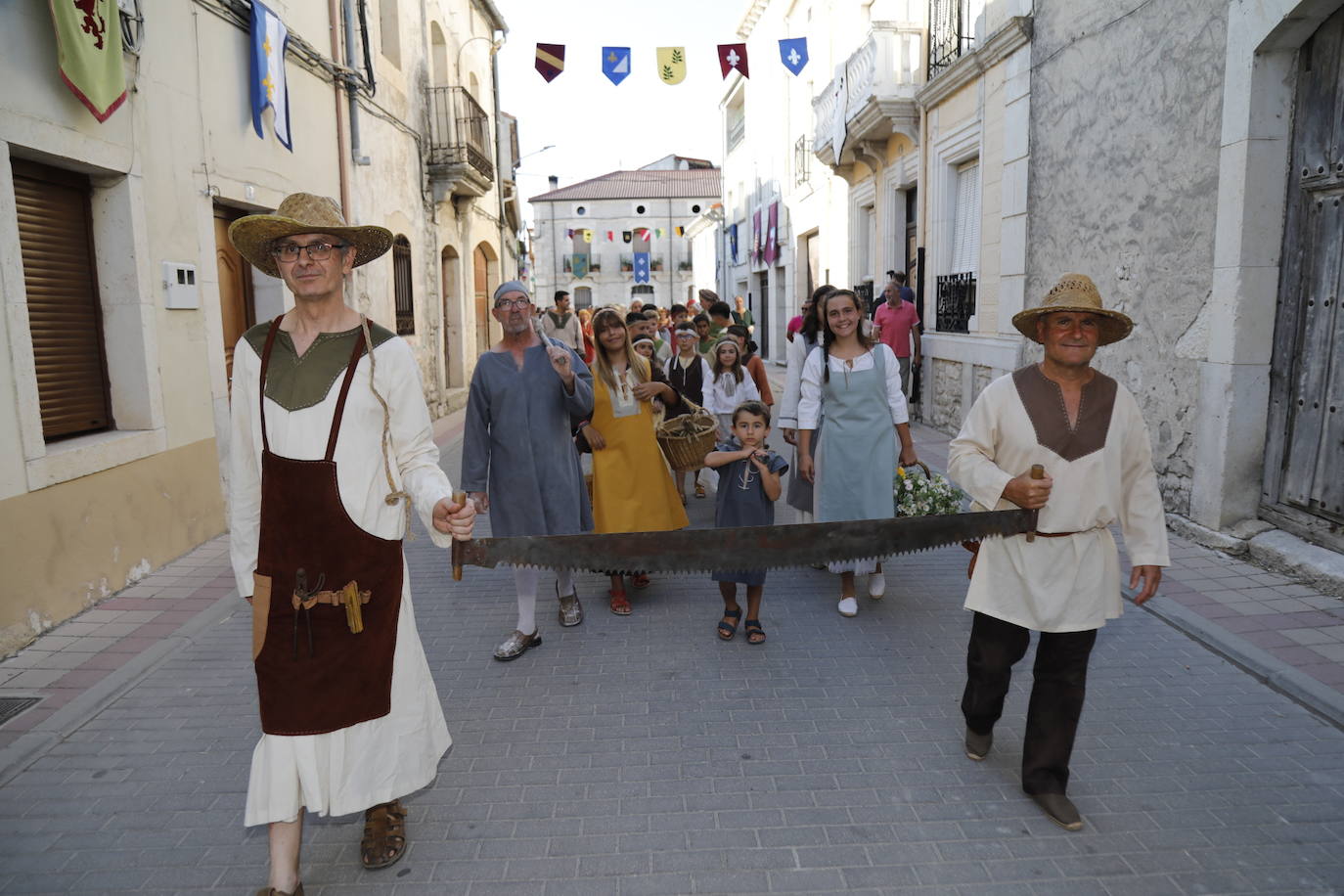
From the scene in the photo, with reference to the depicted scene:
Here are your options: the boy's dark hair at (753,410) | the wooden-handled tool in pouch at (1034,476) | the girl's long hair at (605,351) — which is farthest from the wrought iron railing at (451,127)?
the wooden-handled tool in pouch at (1034,476)

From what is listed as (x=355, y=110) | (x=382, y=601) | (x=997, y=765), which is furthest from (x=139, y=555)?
(x=355, y=110)

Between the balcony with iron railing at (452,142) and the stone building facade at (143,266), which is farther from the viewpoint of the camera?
the balcony with iron railing at (452,142)

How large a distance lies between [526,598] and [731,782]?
1786mm

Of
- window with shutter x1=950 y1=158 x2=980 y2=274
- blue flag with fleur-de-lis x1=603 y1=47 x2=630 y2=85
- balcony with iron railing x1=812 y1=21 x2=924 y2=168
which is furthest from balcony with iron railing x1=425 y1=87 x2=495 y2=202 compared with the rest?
window with shutter x1=950 y1=158 x2=980 y2=274

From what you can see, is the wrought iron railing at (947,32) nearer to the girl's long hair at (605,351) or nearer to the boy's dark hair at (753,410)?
the girl's long hair at (605,351)

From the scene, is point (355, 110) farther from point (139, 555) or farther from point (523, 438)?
point (523, 438)

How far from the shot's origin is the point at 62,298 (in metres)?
5.86

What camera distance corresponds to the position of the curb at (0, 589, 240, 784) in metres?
3.73

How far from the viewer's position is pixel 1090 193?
319 inches

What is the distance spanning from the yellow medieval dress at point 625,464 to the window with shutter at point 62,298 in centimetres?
326

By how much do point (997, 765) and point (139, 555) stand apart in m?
5.53

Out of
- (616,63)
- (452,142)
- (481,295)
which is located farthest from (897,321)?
(481,295)

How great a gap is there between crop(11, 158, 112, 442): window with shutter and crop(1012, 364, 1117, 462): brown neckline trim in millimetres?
5339

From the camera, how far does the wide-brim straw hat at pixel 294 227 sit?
2627 millimetres
